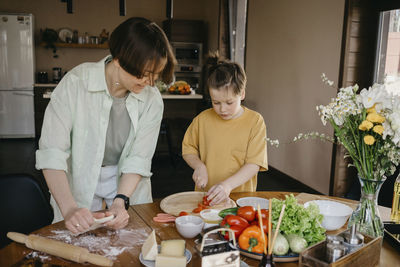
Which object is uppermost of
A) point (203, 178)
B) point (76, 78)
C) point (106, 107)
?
point (76, 78)

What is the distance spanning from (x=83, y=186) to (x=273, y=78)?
150 inches

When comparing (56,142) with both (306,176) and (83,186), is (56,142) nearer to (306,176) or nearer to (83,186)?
(83,186)

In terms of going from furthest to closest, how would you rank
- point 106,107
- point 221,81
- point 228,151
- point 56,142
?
1. point 228,151
2. point 221,81
3. point 106,107
4. point 56,142

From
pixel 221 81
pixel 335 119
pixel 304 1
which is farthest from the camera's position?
pixel 304 1

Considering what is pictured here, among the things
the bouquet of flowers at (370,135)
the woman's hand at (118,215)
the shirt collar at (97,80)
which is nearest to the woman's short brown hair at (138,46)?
the shirt collar at (97,80)

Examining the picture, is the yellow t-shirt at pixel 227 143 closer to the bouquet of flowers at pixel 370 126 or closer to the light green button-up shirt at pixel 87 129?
the light green button-up shirt at pixel 87 129

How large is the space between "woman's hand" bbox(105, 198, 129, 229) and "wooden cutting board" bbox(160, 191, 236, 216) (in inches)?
7.2

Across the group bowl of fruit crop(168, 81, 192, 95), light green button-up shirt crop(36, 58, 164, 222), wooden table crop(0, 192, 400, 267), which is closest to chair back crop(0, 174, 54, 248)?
light green button-up shirt crop(36, 58, 164, 222)

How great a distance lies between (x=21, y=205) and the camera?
150 cm

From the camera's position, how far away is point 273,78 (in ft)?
16.0

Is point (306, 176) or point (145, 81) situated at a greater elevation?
point (145, 81)

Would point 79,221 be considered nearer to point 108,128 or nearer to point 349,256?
point 108,128

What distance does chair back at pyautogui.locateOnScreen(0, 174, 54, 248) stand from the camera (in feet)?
4.86

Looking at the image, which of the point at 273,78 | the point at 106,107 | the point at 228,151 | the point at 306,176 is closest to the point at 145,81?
the point at 106,107
